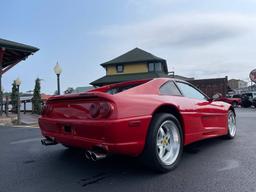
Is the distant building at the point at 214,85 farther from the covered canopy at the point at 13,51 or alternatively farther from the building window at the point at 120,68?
the covered canopy at the point at 13,51

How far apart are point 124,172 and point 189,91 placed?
2.02 m

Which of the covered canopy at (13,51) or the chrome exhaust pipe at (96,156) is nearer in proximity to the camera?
the chrome exhaust pipe at (96,156)

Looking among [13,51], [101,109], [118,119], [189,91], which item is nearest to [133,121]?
[118,119]

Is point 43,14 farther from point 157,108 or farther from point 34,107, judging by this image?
point 157,108

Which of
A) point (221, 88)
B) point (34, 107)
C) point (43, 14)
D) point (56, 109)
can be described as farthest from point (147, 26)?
point (56, 109)

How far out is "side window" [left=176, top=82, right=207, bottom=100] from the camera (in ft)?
14.7

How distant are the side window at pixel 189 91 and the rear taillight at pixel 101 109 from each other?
180cm

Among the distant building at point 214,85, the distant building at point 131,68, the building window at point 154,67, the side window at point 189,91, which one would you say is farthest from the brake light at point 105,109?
the building window at point 154,67

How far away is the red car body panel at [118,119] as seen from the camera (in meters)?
3.05

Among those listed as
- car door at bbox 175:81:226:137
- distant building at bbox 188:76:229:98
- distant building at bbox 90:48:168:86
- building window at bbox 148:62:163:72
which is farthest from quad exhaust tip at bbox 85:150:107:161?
building window at bbox 148:62:163:72

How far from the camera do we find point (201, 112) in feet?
14.5

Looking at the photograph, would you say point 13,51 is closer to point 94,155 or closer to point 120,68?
point 94,155

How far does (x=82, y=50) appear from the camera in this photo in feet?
66.5

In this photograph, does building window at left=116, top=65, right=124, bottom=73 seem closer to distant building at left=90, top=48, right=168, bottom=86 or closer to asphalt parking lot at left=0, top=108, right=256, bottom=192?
distant building at left=90, top=48, right=168, bottom=86
